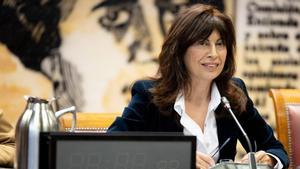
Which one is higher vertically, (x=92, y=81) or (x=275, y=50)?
(x=275, y=50)

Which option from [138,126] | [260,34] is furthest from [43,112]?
[260,34]

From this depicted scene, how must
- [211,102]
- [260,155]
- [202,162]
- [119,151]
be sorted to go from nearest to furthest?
[119,151]
[202,162]
[260,155]
[211,102]

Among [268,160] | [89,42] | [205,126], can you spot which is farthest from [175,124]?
[89,42]

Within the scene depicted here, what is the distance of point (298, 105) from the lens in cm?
244

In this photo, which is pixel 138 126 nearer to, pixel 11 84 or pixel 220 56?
pixel 220 56

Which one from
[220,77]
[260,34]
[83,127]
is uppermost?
[260,34]

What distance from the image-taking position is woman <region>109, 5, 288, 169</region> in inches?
85.7

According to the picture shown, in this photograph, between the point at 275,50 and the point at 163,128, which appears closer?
the point at 163,128

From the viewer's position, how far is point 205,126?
2229mm

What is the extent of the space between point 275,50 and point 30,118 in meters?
2.50

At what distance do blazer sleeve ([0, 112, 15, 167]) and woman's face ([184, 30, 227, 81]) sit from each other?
0.76 m

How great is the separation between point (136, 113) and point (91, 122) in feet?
0.74

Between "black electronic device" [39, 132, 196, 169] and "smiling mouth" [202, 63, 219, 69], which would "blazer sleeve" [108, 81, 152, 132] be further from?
"black electronic device" [39, 132, 196, 169]

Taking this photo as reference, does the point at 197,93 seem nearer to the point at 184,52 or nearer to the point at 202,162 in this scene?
the point at 184,52
